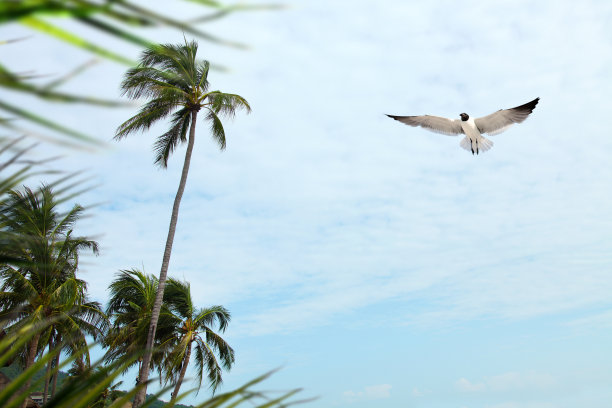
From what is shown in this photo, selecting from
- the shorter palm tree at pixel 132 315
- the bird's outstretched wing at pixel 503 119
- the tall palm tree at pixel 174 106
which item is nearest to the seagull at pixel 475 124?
the bird's outstretched wing at pixel 503 119

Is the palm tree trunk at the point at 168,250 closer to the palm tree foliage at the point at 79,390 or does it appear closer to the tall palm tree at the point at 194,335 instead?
the tall palm tree at the point at 194,335

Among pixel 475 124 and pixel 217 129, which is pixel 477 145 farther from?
pixel 217 129

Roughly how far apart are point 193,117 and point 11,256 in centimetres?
2059

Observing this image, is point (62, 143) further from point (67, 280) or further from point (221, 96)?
point (67, 280)

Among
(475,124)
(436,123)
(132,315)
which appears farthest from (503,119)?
(132,315)

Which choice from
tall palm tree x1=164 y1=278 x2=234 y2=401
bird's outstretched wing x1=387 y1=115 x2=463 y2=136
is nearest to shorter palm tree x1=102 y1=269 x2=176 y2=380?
tall palm tree x1=164 y1=278 x2=234 y2=401

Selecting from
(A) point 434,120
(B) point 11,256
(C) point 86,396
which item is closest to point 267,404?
(C) point 86,396

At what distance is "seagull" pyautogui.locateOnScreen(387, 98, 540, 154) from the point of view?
55.9ft

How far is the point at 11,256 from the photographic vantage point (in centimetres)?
176

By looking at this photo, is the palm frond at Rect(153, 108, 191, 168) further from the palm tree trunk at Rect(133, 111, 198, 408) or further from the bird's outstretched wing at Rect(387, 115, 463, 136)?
the bird's outstretched wing at Rect(387, 115, 463, 136)

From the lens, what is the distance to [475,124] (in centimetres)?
1781

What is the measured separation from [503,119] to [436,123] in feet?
7.38

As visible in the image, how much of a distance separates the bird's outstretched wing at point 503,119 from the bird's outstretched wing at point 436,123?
0.81 metres

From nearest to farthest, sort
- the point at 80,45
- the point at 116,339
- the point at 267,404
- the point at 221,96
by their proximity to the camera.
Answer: the point at 80,45, the point at 267,404, the point at 221,96, the point at 116,339
